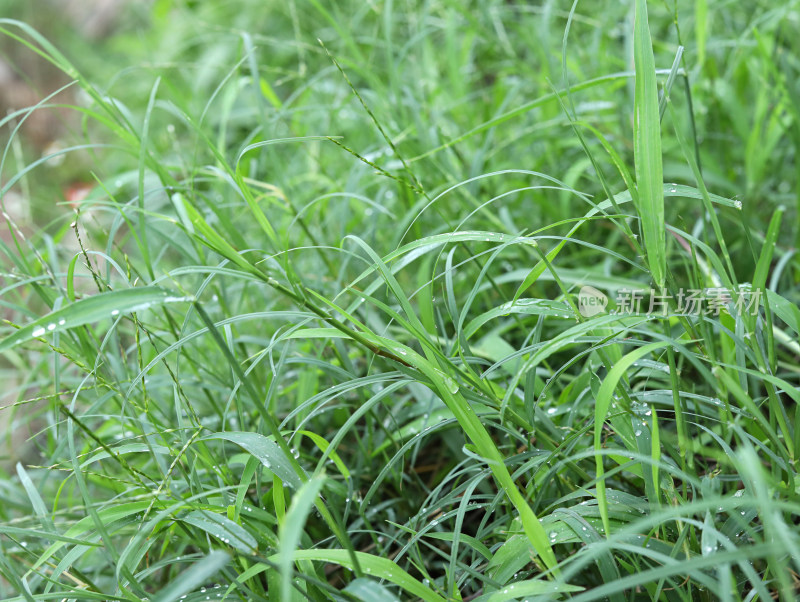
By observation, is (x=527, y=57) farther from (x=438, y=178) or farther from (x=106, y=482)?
(x=106, y=482)

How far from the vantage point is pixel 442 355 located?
0.63 m

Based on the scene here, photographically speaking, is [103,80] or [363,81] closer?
[363,81]

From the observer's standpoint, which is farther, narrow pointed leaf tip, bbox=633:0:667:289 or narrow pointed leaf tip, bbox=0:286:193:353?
narrow pointed leaf tip, bbox=633:0:667:289

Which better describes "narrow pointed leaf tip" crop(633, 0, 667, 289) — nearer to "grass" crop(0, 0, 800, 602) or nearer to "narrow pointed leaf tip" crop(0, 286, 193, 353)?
"grass" crop(0, 0, 800, 602)

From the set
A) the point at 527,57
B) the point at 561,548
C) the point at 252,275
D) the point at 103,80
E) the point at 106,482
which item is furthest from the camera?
the point at 103,80

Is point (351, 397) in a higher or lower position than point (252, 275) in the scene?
lower

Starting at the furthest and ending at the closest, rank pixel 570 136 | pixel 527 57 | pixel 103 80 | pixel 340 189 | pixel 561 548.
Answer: pixel 103 80
pixel 527 57
pixel 570 136
pixel 340 189
pixel 561 548

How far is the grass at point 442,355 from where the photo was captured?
1.94ft

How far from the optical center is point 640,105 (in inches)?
24.1

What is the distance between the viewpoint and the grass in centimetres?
59

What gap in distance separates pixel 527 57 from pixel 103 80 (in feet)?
6.88

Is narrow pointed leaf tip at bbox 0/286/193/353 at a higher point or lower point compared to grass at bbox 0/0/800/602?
higher

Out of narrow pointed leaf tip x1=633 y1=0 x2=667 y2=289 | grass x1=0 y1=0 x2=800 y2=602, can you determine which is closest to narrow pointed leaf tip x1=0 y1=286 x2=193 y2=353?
grass x1=0 y1=0 x2=800 y2=602

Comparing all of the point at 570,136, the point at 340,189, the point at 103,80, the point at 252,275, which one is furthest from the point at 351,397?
the point at 103,80
